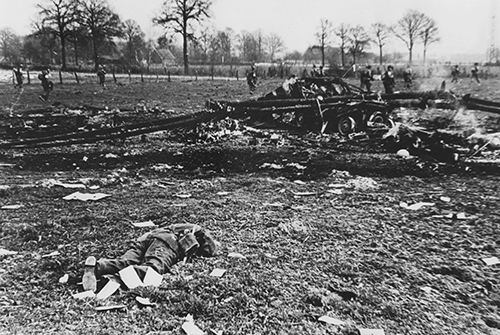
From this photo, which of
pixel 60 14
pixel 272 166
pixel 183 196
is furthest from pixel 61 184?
pixel 60 14

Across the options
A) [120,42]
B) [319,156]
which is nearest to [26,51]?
[120,42]

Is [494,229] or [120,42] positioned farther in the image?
[120,42]

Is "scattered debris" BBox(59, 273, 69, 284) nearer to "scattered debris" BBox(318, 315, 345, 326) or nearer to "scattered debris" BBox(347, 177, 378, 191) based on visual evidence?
"scattered debris" BBox(318, 315, 345, 326)

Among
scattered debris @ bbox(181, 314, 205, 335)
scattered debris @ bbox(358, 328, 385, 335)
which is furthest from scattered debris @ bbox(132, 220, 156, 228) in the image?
scattered debris @ bbox(358, 328, 385, 335)

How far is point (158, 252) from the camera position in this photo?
12.3 ft

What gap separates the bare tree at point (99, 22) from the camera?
1433 inches

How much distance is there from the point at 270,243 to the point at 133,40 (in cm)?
6484

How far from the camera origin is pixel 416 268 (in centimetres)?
380

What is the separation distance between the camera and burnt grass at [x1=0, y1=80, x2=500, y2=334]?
3.06 metres

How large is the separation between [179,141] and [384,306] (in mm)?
7959

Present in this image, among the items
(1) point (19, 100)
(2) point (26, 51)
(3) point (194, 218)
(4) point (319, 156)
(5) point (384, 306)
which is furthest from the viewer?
(2) point (26, 51)

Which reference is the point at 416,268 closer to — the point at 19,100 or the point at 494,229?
the point at 494,229

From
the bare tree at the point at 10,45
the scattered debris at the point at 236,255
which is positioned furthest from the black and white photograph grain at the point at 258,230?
the bare tree at the point at 10,45

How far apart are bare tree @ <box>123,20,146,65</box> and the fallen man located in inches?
2250
